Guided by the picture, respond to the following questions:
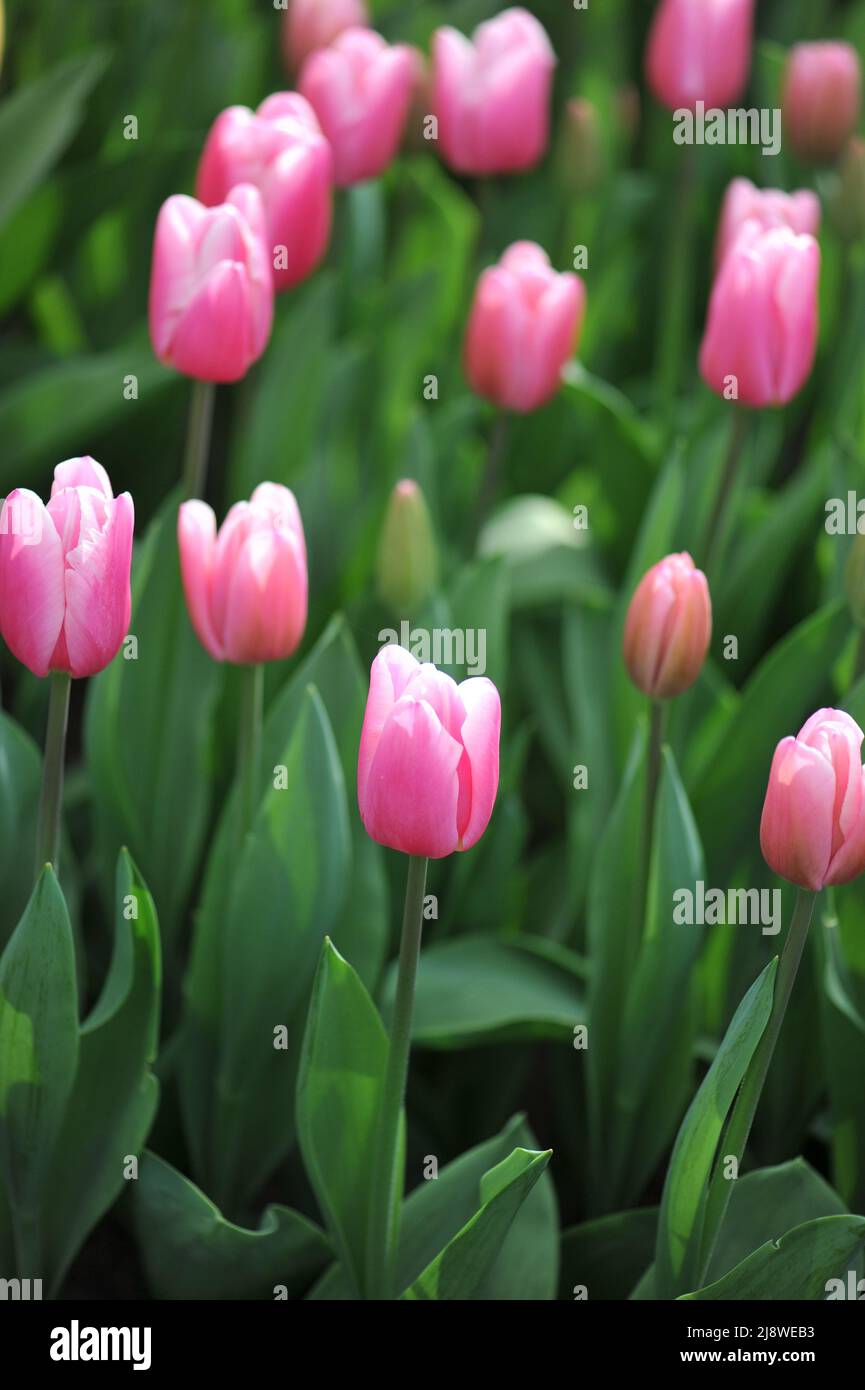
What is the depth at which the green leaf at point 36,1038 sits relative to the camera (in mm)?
913

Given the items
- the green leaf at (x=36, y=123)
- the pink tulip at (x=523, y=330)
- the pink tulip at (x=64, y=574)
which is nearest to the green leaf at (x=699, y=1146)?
the pink tulip at (x=64, y=574)

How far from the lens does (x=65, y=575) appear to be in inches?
33.2

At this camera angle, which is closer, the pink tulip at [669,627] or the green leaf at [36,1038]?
the green leaf at [36,1038]

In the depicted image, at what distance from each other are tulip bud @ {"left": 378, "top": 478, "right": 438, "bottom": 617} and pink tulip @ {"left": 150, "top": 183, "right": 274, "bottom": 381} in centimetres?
20

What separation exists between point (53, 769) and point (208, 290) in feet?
1.15

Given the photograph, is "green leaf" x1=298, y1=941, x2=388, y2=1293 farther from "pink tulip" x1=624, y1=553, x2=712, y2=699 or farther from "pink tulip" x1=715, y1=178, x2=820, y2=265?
"pink tulip" x1=715, y1=178, x2=820, y2=265

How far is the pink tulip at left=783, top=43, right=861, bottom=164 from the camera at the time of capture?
173cm

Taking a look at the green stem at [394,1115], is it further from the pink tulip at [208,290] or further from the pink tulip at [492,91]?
the pink tulip at [492,91]

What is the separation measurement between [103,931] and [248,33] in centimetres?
117

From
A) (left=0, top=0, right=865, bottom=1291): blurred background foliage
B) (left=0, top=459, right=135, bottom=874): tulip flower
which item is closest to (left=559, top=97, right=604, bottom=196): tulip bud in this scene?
(left=0, top=0, right=865, bottom=1291): blurred background foliage

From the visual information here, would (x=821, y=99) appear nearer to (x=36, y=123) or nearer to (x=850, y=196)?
(x=850, y=196)

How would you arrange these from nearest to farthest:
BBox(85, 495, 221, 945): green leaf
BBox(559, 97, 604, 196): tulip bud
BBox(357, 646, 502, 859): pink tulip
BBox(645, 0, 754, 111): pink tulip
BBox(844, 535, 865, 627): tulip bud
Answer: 1. BBox(357, 646, 502, 859): pink tulip
2. BBox(844, 535, 865, 627): tulip bud
3. BBox(85, 495, 221, 945): green leaf
4. BBox(645, 0, 754, 111): pink tulip
5. BBox(559, 97, 604, 196): tulip bud

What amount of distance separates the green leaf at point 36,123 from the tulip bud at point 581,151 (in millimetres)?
518
